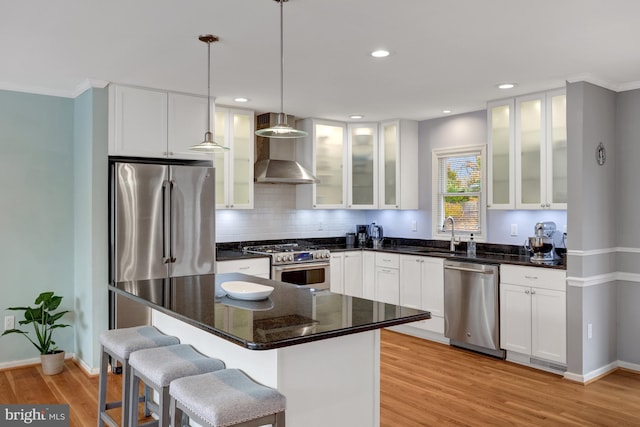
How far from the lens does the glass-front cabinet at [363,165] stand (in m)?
6.30

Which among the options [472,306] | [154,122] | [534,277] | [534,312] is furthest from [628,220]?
[154,122]

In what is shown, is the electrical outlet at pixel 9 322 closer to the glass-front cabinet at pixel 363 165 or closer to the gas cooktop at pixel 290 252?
the gas cooktop at pixel 290 252

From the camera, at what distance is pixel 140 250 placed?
172 inches

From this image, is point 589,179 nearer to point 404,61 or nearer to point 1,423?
point 404,61

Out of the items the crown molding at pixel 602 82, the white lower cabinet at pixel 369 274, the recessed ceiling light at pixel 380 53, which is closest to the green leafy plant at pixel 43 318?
the white lower cabinet at pixel 369 274

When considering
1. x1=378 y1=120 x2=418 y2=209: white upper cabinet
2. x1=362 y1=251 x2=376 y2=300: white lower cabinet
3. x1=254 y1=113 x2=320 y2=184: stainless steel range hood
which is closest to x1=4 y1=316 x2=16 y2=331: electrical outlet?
x1=254 y1=113 x2=320 y2=184: stainless steel range hood

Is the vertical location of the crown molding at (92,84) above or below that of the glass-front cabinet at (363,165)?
above

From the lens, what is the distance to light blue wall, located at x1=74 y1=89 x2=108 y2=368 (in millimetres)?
4258

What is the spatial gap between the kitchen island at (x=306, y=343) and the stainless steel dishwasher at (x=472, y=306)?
2.42 meters

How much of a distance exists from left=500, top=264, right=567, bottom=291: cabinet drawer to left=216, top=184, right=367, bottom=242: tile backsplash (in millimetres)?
2563

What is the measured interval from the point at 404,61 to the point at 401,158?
2.45 metres

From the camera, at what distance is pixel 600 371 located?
4.27 m

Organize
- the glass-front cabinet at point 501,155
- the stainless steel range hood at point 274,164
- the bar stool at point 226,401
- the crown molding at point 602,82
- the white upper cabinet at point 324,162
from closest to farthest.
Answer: the bar stool at point 226,401, the crown molding at point 602,82, the glass-front cabinet at point 501,155, the stainless steel range hood at point 274,164, the white upper cabinet at point 324,162

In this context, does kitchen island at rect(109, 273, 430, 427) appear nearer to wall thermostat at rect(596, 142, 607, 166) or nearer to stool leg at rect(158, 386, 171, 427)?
stool leg at rect(158, 386, 171, 427)
